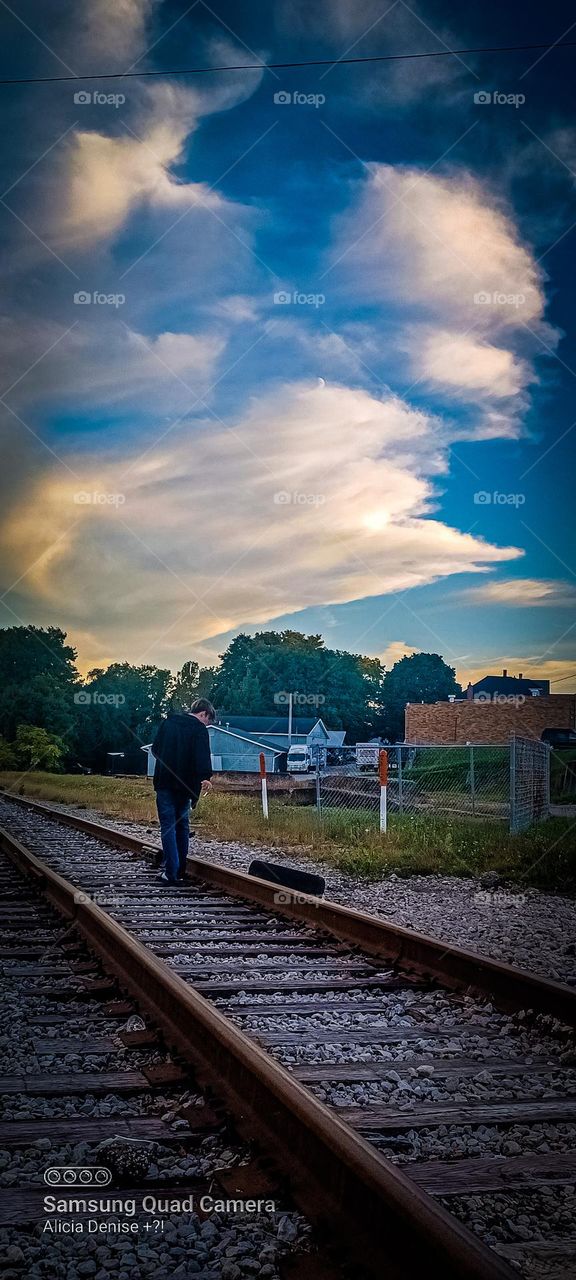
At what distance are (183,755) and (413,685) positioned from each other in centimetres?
3569

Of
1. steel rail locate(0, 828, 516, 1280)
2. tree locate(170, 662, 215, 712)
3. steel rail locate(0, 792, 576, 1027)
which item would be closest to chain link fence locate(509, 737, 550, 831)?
steel rail locate(0, 792, 576, 1027)

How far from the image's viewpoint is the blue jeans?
8828 millimetres

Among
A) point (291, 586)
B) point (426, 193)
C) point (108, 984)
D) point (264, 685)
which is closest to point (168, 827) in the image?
point (108, 984)

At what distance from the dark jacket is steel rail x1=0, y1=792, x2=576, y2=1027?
961 mm

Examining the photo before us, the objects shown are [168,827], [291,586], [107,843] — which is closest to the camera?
[168,827]

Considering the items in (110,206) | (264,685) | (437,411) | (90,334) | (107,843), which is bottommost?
(107,843)

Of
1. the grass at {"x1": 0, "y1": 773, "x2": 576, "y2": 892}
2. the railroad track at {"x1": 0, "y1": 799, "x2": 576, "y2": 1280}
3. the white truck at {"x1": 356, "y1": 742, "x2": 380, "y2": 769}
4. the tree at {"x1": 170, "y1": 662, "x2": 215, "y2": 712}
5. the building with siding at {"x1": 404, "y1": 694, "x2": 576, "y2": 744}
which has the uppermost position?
the tree at {"x1": 170, "y1": 662, "x2": 215, "y2": 712}

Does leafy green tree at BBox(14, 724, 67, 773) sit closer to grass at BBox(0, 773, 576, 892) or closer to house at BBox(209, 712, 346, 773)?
house at BBox(209, 712, 346, 773)

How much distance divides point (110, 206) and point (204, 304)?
9.99ft

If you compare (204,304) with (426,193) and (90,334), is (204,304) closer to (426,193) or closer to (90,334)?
(90,334)

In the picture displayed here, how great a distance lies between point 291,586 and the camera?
116 feet

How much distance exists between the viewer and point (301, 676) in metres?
52.1

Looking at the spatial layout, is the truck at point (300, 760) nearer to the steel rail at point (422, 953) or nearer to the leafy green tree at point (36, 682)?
the leafy green tree at point (36, 682)

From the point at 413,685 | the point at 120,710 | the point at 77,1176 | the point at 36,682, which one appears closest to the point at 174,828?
the point at 77,1176
